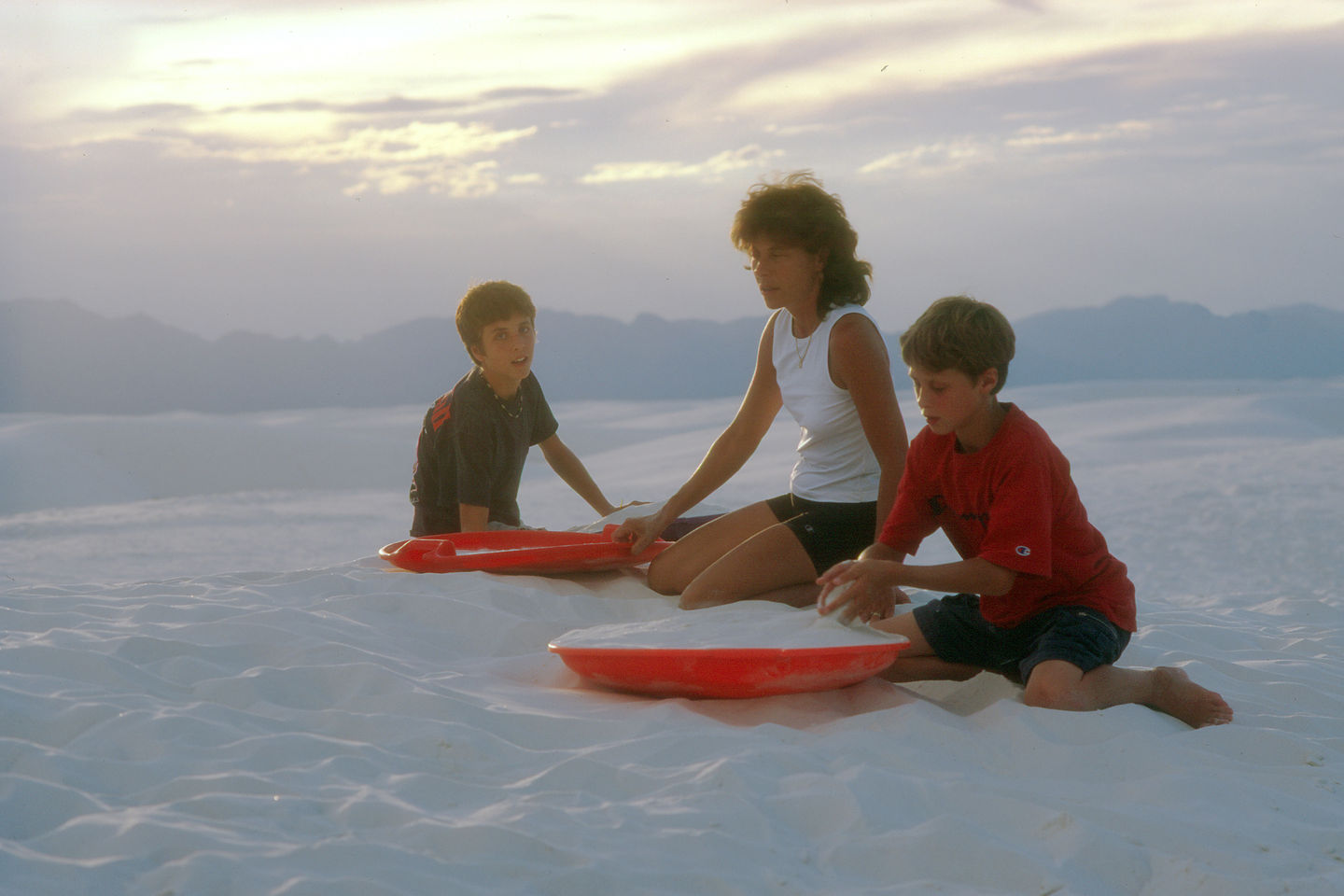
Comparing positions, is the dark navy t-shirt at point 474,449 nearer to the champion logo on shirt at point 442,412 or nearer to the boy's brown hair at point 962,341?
the champion logo on shirt at point 442,412

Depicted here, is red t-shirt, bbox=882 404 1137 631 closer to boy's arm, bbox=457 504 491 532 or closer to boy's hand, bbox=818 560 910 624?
boy's hand, bbox=818 560 910 624

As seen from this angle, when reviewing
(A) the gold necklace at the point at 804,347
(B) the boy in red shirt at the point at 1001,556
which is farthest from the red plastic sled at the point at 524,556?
(B) the boy in red shirt at the point at 1001,556

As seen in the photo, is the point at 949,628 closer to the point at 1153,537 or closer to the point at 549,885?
the point at 549,885

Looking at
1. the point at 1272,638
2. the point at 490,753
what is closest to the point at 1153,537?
the point at 1272,638

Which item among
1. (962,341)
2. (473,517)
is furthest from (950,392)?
(473,517)

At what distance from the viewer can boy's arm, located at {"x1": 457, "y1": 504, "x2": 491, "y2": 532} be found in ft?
11.6

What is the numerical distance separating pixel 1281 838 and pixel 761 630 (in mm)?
1047

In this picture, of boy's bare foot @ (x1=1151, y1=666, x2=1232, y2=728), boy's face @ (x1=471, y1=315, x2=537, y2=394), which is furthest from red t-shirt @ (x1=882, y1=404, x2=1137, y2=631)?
boy's face @ (x1=471, y1=315, x2=537, y2=394)

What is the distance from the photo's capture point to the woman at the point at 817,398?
2.79 metres

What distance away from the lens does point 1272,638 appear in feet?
9.90

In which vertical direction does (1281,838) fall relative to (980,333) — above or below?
below

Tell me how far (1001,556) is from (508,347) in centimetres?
190

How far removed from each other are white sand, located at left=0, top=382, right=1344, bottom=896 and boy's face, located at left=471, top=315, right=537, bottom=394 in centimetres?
72

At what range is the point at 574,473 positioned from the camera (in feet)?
12.6
